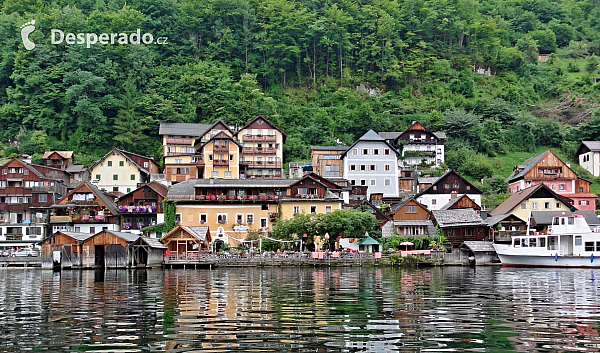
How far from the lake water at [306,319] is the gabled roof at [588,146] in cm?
7343

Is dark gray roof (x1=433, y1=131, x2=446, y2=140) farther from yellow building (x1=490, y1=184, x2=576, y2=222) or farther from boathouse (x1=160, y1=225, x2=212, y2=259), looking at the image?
boathouse (x1=160, y1=225, x2=212, y2=259)

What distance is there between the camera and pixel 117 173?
89.5 metres

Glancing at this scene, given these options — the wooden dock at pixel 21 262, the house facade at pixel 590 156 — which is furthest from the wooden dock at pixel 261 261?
the house facade at pixel 590 156

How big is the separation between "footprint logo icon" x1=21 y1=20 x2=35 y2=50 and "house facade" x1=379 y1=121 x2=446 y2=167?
205 ft

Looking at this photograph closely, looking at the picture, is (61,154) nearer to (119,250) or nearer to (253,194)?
(253,194)

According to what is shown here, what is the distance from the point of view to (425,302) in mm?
25906

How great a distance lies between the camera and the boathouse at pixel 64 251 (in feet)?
198

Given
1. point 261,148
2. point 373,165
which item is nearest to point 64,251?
point 261,148

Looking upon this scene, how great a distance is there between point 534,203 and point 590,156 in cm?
3217

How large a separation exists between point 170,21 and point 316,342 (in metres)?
123

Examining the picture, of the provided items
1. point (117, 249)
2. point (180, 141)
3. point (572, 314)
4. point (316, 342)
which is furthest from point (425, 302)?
point (180, 141)

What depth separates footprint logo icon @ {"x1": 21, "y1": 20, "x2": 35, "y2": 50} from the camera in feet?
374

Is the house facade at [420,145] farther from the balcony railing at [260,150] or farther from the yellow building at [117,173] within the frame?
the yellow building at [117,173]

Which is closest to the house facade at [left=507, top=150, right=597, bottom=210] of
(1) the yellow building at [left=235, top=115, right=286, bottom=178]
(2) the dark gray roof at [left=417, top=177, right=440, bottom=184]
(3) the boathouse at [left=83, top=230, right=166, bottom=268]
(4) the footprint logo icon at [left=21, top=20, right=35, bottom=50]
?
(2) the dark gray roof at [left=417, top=177, right=440, bottom=184]
